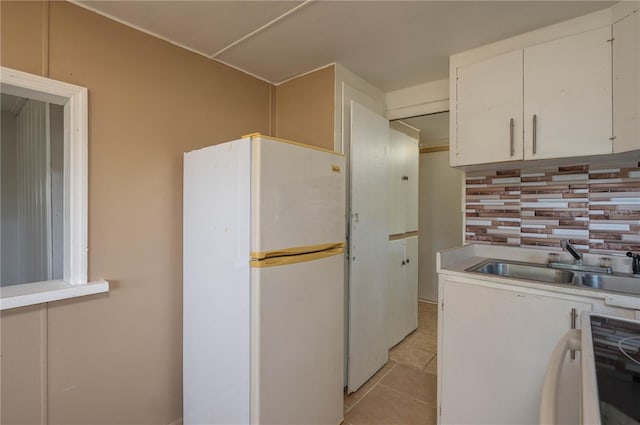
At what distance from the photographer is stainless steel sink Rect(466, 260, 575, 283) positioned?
175 cm

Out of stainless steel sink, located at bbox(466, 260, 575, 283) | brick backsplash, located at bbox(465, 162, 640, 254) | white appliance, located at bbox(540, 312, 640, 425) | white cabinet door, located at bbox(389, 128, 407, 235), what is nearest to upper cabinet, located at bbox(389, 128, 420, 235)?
white cabinet door, located at bbox(389, 128, 407, 235)

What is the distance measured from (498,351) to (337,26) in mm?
1946

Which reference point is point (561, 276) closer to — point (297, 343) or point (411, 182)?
point (297, 343)

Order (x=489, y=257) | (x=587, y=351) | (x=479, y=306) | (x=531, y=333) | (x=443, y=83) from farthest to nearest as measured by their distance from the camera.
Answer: (x=443, y=83) → (x=489, y=257) → (x=479, y=306) → (x=531, y=333) → (x=587, y=351)

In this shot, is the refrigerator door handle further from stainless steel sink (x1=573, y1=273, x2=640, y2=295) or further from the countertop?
stainless steel sink (x1=573, y1=273, x2=640, y2=295)

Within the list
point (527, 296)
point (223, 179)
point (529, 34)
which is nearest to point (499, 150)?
point (529, 34)

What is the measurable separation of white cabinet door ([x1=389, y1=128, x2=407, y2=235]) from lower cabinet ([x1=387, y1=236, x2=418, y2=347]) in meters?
0.17

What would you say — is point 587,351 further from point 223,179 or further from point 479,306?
point 223,179

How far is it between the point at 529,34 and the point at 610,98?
572 mm

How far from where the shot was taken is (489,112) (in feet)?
5.91

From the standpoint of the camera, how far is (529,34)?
171 cm

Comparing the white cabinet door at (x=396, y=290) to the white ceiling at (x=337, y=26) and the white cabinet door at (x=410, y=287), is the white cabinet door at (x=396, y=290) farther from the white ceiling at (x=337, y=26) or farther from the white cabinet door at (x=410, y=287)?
the white ceiling at (x=337, y=26)

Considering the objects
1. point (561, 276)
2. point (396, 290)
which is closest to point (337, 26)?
point (561, 276)

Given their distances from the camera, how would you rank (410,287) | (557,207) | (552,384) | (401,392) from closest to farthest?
(552,384) → (557,207) → (401,392) → (410,287)
